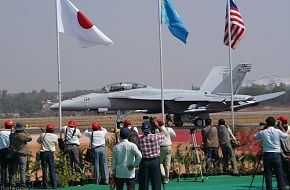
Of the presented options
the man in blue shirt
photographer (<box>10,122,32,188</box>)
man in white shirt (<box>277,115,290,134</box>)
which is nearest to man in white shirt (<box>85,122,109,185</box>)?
photographer (<box>10,122,32,188</box>)

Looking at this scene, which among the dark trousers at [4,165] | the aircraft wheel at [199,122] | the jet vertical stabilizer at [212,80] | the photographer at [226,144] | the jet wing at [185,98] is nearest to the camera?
the dark trousers at [4,165]

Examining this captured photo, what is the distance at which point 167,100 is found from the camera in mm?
42781

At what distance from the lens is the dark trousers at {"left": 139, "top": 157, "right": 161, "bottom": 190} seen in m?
11.0

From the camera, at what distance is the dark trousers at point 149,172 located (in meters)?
11.0

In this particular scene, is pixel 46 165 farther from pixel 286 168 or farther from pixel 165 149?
pixel 286 168

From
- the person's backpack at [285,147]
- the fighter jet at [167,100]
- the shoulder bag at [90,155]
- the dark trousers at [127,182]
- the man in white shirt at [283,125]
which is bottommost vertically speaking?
the dark trousers at [127,182]

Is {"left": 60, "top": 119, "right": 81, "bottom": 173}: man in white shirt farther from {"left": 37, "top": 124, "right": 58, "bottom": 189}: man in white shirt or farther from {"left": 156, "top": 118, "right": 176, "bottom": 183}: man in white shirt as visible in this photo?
{"left": 156, "top": 118, "right": 176, "bottom": 183}: man in white shirt

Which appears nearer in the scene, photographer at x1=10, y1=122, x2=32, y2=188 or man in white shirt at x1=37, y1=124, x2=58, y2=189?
photographer at x1=10, y1=122, x2=32, y2=188

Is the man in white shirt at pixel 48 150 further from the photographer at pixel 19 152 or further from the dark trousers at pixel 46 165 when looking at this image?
the photographer at pixel 19 152

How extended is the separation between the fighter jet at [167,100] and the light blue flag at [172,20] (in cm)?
2026

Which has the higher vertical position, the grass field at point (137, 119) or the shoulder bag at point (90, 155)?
the grass field at point (137, 119)

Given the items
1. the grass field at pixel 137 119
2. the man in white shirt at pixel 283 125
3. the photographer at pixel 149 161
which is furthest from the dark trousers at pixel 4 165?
the grass field at pixel 137 119

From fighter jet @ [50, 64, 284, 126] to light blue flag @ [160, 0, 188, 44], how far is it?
20256mm

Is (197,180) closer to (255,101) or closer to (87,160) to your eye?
(87,160)
